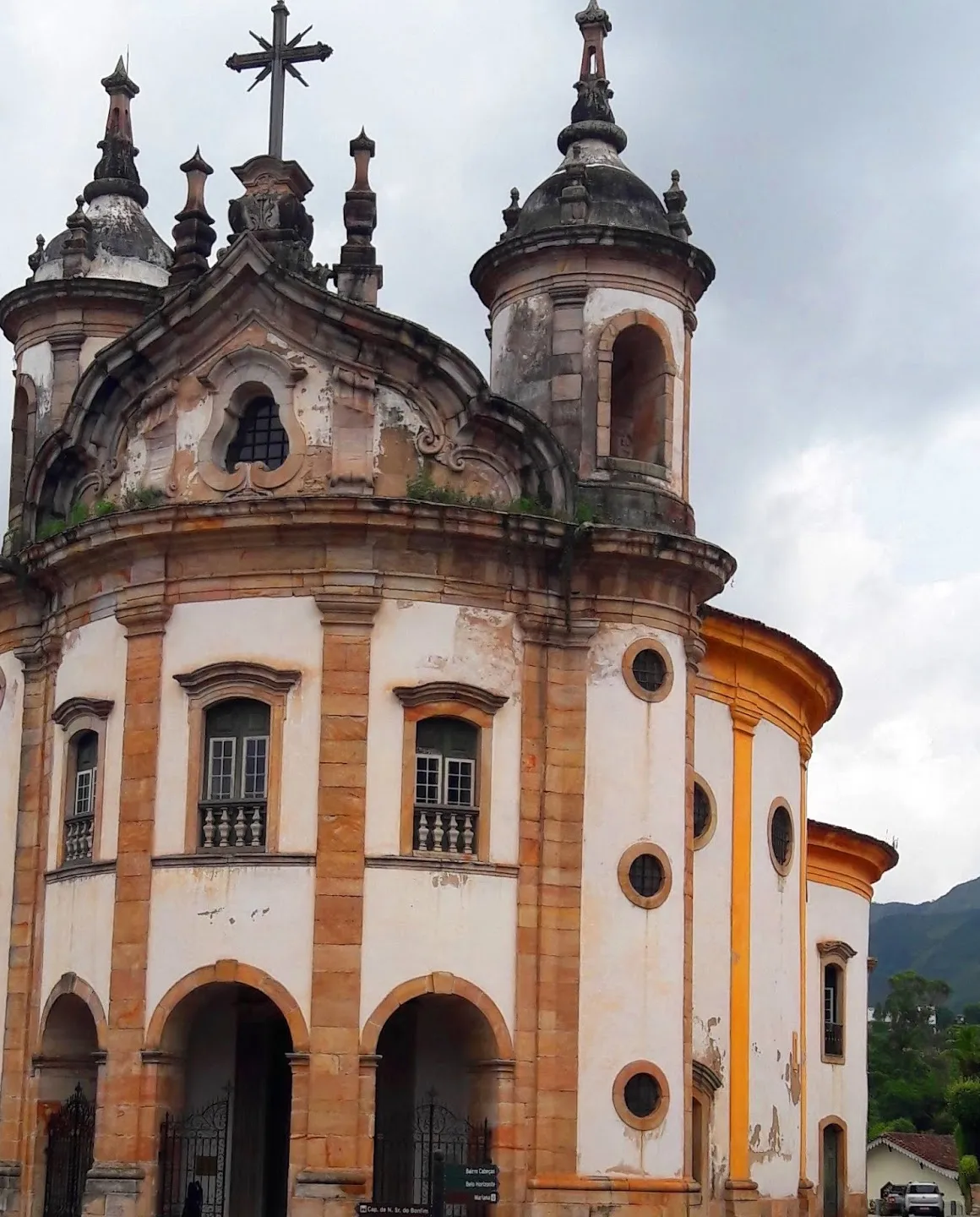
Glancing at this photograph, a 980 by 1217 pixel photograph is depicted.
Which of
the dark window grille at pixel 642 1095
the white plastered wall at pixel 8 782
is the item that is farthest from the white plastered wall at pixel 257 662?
the dark window grille at pixel 642 1095

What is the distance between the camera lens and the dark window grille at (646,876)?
26.5m

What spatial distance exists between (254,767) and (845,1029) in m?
15.3

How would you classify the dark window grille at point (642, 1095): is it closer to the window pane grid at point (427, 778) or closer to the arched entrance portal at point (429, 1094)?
the arched entrance portal at point (429, 1094)

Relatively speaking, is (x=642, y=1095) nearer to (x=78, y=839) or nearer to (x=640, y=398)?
(x=78, y=839)

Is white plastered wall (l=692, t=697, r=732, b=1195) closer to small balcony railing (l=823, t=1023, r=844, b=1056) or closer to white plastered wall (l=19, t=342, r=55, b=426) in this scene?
small balcony railing (l=823, t=1023, r=844, b=1056)

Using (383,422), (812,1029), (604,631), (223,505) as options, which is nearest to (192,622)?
(223,505)

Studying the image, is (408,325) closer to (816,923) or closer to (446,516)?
(446,516)

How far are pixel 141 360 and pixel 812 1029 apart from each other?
1622 centimetres

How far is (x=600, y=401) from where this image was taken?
27875mm

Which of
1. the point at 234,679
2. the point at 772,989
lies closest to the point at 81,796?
the point at 234,679

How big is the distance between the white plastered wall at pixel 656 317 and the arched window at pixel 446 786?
471 cm

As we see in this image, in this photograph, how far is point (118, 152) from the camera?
34031 millimetres

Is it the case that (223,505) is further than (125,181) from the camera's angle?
No

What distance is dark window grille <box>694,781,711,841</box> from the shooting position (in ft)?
98.0
